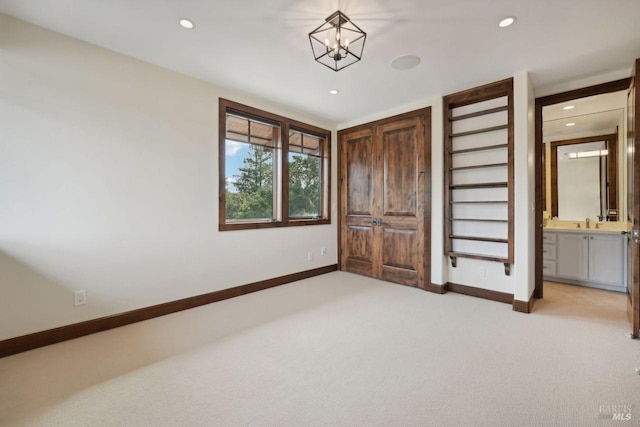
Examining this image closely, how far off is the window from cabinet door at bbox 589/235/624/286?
3.86 meters

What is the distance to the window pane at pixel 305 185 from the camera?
14.4 ft

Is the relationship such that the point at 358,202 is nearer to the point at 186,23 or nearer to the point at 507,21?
the point at 507,21

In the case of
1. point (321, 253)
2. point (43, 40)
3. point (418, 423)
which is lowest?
point (418, 423)

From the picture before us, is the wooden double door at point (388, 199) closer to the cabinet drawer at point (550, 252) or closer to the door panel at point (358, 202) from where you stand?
the door panel at point (358, 202)

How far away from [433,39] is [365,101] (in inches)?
60.1

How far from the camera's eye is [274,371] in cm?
192

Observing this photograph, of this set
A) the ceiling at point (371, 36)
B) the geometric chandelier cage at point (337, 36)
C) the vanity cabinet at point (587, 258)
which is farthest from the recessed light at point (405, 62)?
the vanity cabinet at point (587, 258)

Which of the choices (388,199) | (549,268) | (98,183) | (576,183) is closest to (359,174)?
(388,199)

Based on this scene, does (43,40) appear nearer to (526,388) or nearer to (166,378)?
(166,378)

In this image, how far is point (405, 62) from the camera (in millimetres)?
2807

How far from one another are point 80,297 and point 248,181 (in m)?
2.14

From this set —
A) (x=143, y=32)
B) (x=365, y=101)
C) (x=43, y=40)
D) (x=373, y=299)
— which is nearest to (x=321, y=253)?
(x=373, y=299)

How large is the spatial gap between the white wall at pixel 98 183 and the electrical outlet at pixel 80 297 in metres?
0.04

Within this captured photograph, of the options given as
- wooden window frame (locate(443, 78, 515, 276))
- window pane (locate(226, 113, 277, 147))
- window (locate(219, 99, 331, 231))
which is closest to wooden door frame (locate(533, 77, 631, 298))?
wooden window frame (locate(443, 78, 515, 276))
